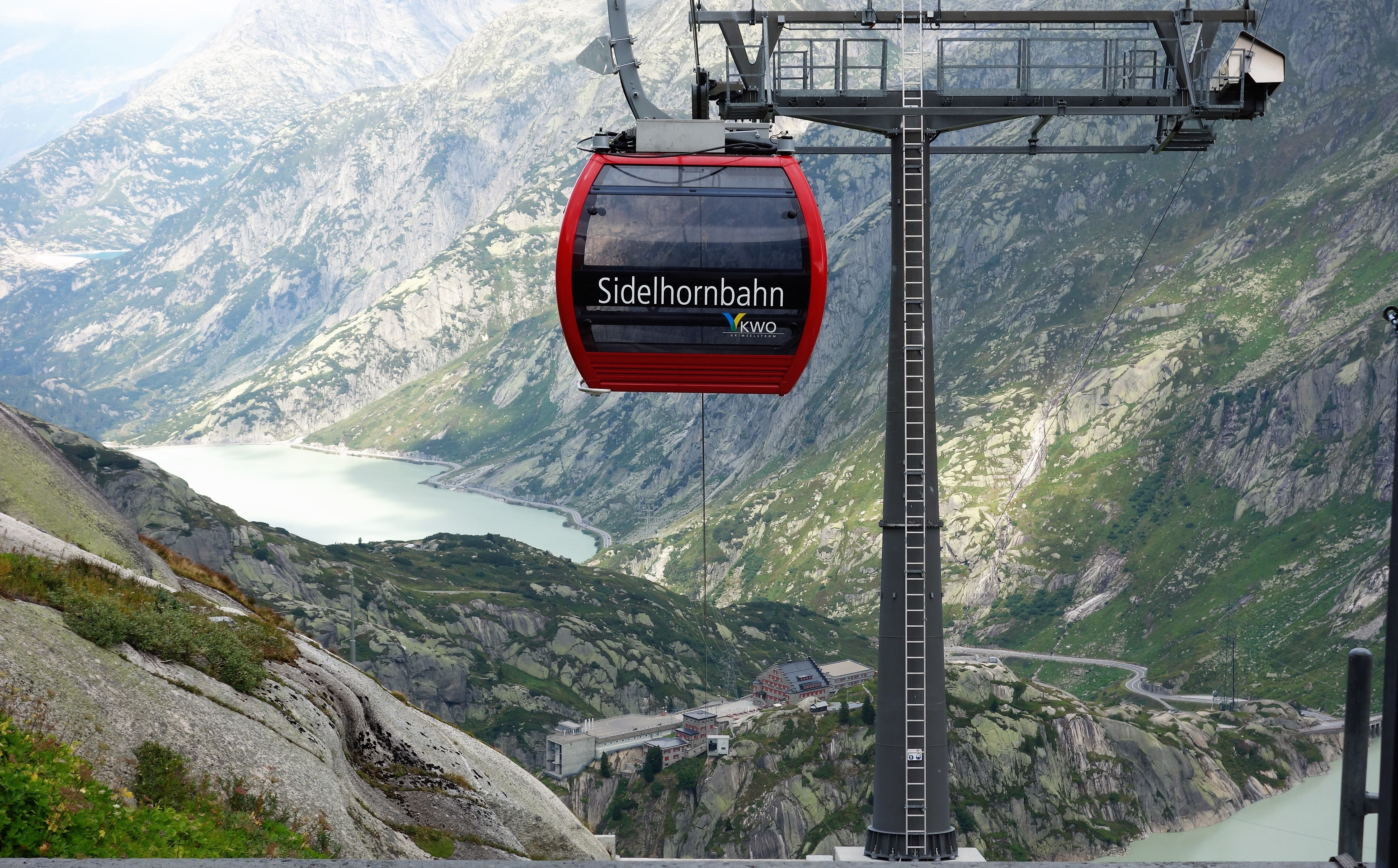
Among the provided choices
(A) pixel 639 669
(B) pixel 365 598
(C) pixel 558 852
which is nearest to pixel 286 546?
(B) pixel 365 598

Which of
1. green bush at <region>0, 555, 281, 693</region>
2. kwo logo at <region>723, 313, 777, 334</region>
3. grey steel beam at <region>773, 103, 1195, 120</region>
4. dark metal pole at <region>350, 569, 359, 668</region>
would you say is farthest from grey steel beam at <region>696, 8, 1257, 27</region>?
dark metal pole at <region>350, 569, 359, 668</region>

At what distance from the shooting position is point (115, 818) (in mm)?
11328

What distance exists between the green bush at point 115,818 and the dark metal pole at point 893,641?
11232 mm

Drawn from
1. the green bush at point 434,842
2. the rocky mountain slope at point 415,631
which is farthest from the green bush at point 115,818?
the rocky mountain slope at point 415,631

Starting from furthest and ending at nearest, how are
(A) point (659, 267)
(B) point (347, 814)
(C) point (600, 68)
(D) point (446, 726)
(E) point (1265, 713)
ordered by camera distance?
(E) point (1265, 713)
(D) point (446, 726)
(C) point (600, 68)
(B) point (347, 814)
(A) point (659, 267)

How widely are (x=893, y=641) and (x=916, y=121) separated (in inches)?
414

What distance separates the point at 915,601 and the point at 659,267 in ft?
32.4

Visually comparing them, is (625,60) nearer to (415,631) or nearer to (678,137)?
(678,137)

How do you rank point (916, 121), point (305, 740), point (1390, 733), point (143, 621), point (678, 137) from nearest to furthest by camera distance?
point (1390, 733) < point (678, 137) < point (143, 621) < point (305, 740) < point (916, 121)

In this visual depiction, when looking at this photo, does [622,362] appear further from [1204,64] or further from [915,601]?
[1204,64]

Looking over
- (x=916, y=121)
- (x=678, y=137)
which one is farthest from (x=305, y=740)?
(x=916, y=121)

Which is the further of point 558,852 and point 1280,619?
point 1280,619

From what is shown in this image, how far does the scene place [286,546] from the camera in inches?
7175

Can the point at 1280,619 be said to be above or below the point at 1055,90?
below
